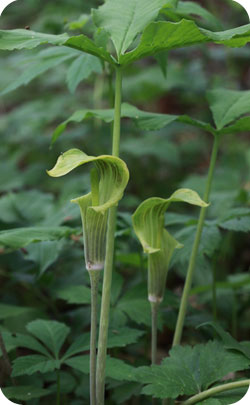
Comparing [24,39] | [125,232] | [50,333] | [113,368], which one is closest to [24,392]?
[50,333]

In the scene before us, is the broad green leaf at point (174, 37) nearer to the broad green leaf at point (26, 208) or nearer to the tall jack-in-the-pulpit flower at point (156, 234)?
the tall jack-in-the-pulpit flower at point (156, 234)

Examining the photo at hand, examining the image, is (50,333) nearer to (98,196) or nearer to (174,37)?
(98,196)

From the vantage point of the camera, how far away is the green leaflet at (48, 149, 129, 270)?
1179mm

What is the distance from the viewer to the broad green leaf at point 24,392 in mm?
1563

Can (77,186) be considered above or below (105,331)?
below

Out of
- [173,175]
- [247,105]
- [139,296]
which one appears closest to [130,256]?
[139,296]

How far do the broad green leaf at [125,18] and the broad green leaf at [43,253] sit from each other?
85cm

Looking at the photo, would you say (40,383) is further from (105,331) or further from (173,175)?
(173,175)

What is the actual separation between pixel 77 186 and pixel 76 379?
1.50m

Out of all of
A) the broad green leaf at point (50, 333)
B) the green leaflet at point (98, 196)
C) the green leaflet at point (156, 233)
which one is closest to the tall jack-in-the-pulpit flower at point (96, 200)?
the green leaflet at point (98, 196)

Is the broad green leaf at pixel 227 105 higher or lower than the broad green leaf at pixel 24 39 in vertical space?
lower

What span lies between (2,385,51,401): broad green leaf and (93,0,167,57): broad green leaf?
112 centimetres

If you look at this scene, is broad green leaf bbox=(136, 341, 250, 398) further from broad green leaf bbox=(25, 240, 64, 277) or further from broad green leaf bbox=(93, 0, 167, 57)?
broad green leaf bbox=(93, 0, 167, 57)

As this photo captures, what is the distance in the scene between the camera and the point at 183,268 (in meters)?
1.97
